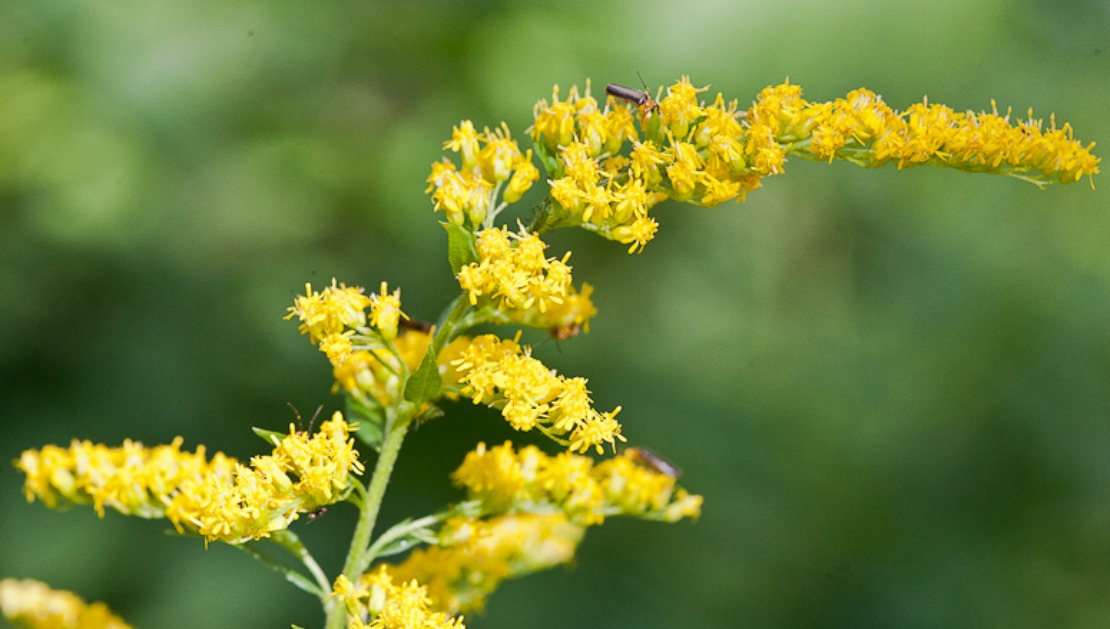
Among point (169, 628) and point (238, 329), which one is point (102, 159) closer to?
point (238, 329)

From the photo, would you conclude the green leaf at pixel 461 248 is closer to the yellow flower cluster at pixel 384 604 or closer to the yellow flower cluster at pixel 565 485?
the yellow flower cluster at pixel 565 485

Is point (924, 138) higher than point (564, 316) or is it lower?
higher

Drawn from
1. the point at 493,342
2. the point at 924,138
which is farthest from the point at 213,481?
the point at 924,138

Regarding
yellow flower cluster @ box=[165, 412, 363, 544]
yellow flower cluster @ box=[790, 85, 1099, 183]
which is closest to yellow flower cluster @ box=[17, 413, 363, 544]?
yellow flower cluster @ box=[165, 412, 363, 544]

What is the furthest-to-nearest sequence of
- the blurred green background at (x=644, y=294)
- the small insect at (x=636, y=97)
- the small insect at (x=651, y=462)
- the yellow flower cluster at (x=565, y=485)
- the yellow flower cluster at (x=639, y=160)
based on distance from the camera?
the blurred green background at (x=644, y=294) → the small insect at (x=651, y=462) → the yellow flower cluster at (x=565, y=485) → the small insect at (x=636, y=97) → the yellow flower cluster at (x=639, y=160)

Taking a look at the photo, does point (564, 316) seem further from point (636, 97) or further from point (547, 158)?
point (636, 97)

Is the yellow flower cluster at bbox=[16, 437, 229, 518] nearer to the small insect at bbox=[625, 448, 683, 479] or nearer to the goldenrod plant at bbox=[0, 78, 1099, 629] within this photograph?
the goldenrod plant at bbox=[0, 78, 1099, 629]

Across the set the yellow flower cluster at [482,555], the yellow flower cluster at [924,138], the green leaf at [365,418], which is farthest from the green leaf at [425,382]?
the yellow flower cluster at [924,138]
